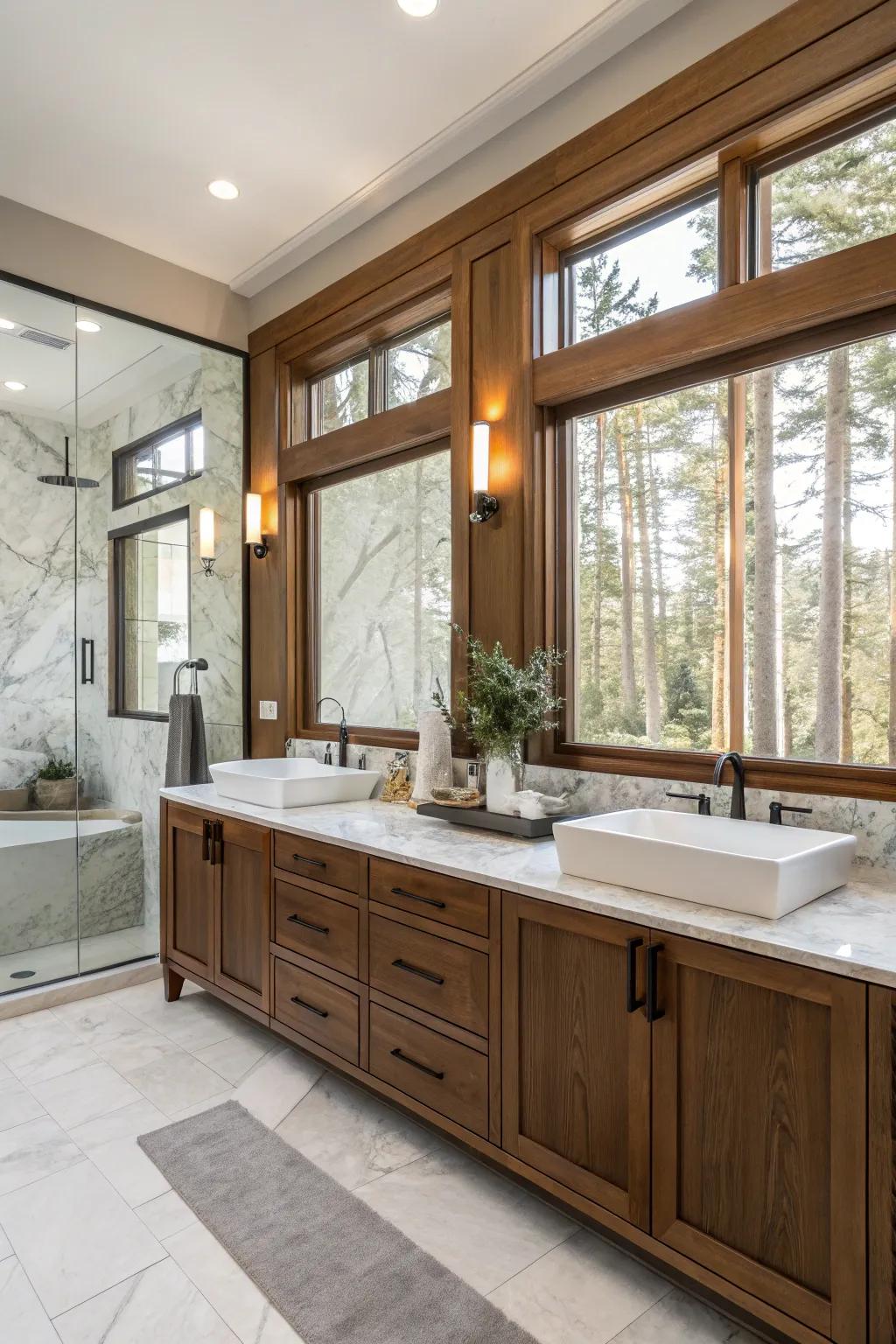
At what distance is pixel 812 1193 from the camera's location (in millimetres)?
1347

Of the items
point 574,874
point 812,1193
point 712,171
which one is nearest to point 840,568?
point 574,874

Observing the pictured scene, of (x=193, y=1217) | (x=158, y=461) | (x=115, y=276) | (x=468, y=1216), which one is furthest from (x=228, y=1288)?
(x=115, y=276)

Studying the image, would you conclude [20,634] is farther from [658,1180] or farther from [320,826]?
[658,1180]

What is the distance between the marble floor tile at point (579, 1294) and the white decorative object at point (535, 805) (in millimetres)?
1013

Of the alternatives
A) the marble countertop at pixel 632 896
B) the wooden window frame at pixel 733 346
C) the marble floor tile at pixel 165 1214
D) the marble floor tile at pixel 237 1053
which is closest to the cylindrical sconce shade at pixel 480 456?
the wooden window frame at pixel 733 346

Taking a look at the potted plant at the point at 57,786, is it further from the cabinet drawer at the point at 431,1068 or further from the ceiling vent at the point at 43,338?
the cabinet drawer at the point at 431,1068

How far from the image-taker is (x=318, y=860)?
243 centimetres

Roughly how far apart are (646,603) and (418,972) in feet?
4.09

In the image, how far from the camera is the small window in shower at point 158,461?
346 centimetres

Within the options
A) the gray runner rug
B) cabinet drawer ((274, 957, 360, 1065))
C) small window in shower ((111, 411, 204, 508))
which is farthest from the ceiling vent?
the gray runner rug

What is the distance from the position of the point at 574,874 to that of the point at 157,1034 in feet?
6.25

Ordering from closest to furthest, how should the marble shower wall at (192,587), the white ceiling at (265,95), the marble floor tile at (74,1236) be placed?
the marble floor tile at (74,1236), the white ceiling at (265,95), the marble shower wall at (192,587)

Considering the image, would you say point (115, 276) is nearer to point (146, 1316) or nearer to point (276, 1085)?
point (276, 1085)

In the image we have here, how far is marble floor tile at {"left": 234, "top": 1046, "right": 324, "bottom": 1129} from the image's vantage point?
2.37 m
